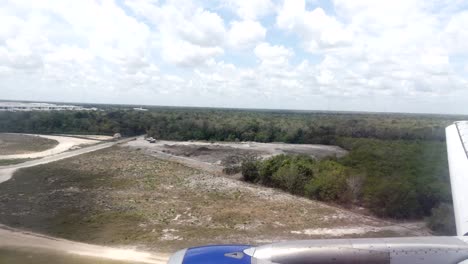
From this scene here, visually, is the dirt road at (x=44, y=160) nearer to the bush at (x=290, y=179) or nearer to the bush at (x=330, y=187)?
the bush at (x=290, y=179)

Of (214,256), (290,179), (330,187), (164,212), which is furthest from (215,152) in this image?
(214,256)

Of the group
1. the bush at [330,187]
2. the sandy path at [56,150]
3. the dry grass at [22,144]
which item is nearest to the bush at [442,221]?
the bush at [330,187]

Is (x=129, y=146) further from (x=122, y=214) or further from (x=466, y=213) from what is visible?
(x=466, y=213)

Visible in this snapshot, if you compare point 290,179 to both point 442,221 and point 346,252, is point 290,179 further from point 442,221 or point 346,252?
point 346,252

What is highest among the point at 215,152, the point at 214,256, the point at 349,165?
the point at 214,256

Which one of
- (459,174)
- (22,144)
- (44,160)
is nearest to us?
(459,174)

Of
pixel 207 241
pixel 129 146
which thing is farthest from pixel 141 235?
pixel 129 146

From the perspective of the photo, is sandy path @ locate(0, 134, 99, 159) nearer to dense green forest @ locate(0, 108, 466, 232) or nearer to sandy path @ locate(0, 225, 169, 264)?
dense green forest @ locate(0, 108, 466, 232)
